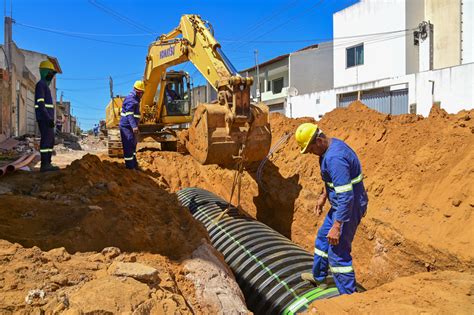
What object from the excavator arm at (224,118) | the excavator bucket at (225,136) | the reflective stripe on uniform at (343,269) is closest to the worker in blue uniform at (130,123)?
the excavator arm at (224,118)

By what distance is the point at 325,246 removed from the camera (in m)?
4.31

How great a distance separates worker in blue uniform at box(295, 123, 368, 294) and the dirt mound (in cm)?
254

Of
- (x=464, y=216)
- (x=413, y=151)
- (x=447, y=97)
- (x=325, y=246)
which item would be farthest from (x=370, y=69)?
(x=325, y=246)

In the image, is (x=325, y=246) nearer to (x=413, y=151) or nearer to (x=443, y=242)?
(x=443, y=242)

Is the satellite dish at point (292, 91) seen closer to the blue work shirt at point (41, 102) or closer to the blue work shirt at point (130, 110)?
the blue work shirt at point (130, 110)

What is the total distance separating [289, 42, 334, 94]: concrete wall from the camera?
28.0m

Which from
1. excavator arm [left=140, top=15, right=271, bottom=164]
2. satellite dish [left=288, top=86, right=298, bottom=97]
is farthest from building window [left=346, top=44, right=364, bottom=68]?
excavator arm [left=140, top=15, right=271, bottom=164]

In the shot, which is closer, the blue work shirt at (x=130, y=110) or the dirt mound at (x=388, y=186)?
the dirt mound at (x=388, y=186)

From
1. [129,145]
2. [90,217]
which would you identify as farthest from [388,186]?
[90,217]

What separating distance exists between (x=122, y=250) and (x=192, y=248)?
2.42ft

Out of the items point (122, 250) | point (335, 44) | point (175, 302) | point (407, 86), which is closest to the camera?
point (175, 302)

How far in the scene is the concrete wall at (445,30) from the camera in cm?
1862

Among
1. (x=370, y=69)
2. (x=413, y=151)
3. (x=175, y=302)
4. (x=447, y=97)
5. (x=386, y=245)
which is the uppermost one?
(x=370, y=69)

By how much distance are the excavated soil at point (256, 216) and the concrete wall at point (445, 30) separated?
11.4m
